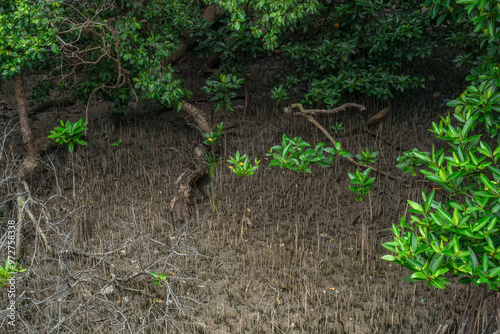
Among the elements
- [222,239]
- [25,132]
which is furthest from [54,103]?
[222,239]

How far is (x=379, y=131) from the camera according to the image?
630 cm

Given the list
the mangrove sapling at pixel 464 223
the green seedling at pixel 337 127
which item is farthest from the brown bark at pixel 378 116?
the mangrove sapling at pixel 464 223

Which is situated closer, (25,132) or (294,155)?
(294,155)

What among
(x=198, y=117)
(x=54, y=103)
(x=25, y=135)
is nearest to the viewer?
(x=25, y=135)

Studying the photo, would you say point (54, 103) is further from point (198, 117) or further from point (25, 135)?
point (198, 117)

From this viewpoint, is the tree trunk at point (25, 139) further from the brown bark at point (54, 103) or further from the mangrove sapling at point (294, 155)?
the mangrove sapling at point (294, 155)

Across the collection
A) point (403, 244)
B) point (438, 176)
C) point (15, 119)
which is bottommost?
point (15, 119)

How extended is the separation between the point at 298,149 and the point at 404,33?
2327 millimetres

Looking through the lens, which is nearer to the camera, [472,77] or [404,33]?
[472,77]

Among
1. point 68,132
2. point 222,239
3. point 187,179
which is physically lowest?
point 222,239

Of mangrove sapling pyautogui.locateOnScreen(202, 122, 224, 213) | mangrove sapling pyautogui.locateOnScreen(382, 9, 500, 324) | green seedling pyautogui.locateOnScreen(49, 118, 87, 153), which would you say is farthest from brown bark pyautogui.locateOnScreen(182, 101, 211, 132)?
mangrove sapling pyautogui.locateOnScreen(382, 9, 500, 324)

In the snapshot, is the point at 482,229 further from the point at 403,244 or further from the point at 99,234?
the point at 99,234

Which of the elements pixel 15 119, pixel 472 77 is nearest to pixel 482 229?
pixel 472 77

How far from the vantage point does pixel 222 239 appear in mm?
4684
